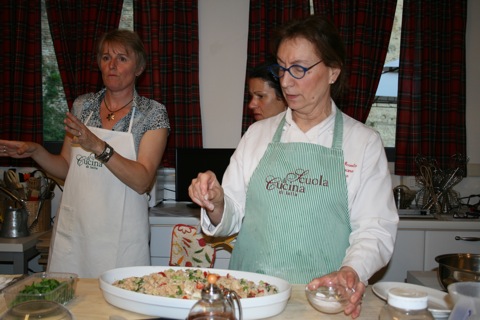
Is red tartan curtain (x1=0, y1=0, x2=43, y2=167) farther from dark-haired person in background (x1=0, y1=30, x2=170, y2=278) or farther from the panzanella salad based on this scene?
the panzanella salad

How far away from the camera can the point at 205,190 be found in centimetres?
151

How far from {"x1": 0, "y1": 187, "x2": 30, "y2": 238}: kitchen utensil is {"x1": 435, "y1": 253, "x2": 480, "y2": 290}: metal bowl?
8.11 ft

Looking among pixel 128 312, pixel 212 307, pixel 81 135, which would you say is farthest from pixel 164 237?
pixel 212 307

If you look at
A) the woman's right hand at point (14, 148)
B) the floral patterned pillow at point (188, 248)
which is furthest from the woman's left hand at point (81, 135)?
the floral patterned pillow at point (188, 248)

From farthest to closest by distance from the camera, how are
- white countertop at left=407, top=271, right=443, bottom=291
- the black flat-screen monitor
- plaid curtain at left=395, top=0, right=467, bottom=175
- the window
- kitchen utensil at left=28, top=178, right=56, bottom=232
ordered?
the window
plaid curtain at left=395, top=0, right=467, bottom=175
the black flat-screen monitor
kitchen utensil at left=28, top=178, right=56, bottom=232
white countertop at left=407, top=271, right=443, bottom=291

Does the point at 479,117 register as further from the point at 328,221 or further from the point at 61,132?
the point at 61,132

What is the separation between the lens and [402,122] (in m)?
3.90

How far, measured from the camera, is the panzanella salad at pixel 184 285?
4.44 ft

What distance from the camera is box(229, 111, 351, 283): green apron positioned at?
1.67 m

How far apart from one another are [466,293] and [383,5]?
310 cm

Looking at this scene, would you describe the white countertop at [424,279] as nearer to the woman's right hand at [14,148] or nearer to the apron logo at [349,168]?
the apron logo at [349,168]

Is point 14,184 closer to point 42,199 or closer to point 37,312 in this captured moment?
point 42,199

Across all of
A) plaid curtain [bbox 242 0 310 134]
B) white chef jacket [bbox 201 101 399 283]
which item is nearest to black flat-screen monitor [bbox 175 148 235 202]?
plaid curtain [bbox 242 0 310 134]

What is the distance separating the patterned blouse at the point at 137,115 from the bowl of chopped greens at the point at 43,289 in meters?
0.96
